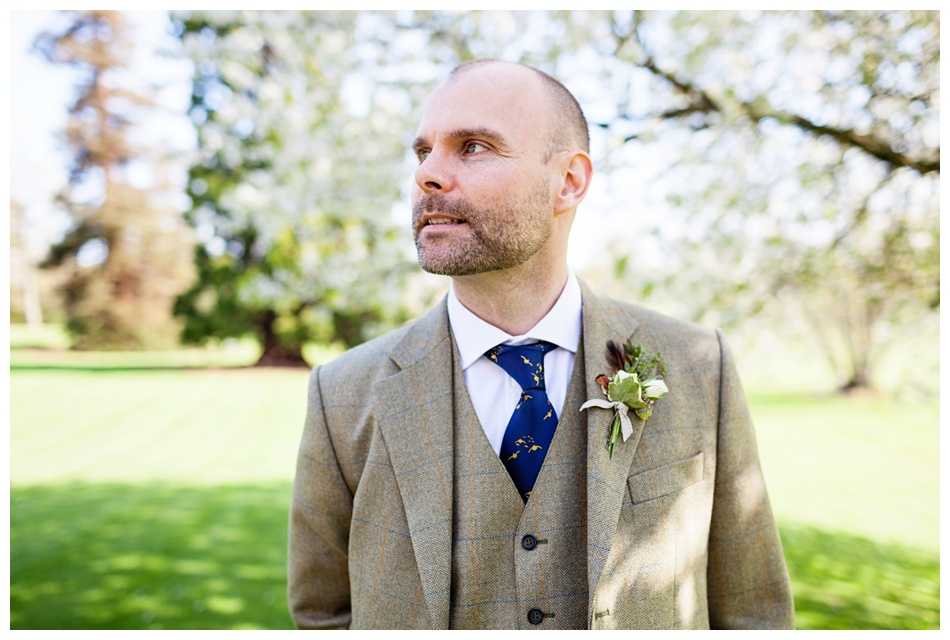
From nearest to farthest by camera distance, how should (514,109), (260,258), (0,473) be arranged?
(514,109) < (0,473) < (260,258)

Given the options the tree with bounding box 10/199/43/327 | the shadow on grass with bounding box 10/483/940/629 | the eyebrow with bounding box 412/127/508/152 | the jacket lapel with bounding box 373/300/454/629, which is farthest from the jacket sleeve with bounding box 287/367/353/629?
the tree with bounding box 10/199/43/327

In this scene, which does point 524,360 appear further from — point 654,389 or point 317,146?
point 317,146

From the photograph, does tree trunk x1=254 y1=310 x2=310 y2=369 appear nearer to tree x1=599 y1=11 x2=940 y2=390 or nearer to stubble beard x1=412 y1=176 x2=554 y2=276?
tree x1=599 y1=11 x2=940 y2=390

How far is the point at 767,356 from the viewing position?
589 cm

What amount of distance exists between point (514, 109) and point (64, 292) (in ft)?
85.6

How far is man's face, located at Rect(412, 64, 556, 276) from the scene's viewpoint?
5.80 ft

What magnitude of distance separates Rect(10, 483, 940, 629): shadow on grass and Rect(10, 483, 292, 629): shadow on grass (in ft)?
0.05

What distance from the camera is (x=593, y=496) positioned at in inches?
66.9

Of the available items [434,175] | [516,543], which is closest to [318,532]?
[516,543]

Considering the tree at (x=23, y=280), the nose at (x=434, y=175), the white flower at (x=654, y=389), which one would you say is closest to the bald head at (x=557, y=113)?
the nose at (x=434, y=175)

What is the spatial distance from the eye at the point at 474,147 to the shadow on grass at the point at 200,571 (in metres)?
4.45

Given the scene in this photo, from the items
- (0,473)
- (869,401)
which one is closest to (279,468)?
(0,473)

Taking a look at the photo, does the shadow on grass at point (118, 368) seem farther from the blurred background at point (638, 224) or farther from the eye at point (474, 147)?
the eye at point (474, 147)
